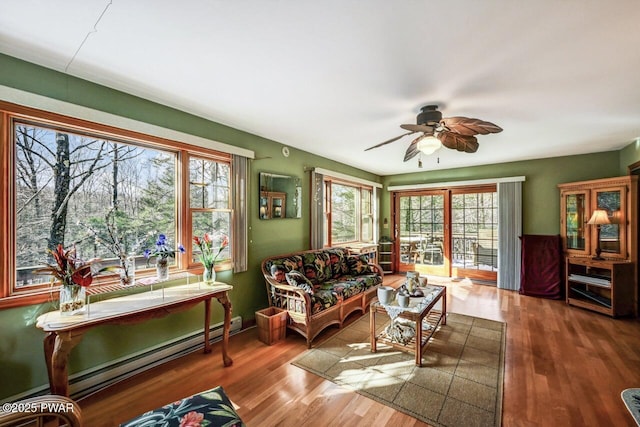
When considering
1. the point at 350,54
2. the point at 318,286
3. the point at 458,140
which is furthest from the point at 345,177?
the point at 350,54

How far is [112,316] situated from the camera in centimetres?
176

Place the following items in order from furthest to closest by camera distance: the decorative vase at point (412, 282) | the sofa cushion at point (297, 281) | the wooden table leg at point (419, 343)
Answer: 1. the decorative vase at point (412, 282)
2. the sofa cushion at point (297, 281)
3. the wooden table leg at point (419, 343)

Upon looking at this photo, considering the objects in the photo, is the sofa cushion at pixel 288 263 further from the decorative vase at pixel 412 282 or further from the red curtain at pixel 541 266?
the red curtain at pixel 541 266

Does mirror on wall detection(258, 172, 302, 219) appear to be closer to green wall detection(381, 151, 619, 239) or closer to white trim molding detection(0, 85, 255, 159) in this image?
white trim molding detection(0, 85, 255, 159)

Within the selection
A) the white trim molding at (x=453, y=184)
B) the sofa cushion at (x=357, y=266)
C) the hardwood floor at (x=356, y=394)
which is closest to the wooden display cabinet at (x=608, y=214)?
the white trim molding at (x=453, y=184)

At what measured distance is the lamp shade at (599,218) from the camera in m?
3.68

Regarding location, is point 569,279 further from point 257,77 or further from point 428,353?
point 257,77

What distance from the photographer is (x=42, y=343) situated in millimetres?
1902

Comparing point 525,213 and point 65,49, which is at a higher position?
point 65,49

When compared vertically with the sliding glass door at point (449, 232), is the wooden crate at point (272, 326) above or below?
below

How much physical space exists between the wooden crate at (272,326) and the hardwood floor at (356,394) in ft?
0.28

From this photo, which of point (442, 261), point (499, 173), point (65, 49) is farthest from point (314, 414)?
point (499, 173)

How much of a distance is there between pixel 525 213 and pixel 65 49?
20.9 feet

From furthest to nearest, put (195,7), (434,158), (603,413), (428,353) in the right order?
(434,158) → (428,353) → (603,413) → (195,7)
